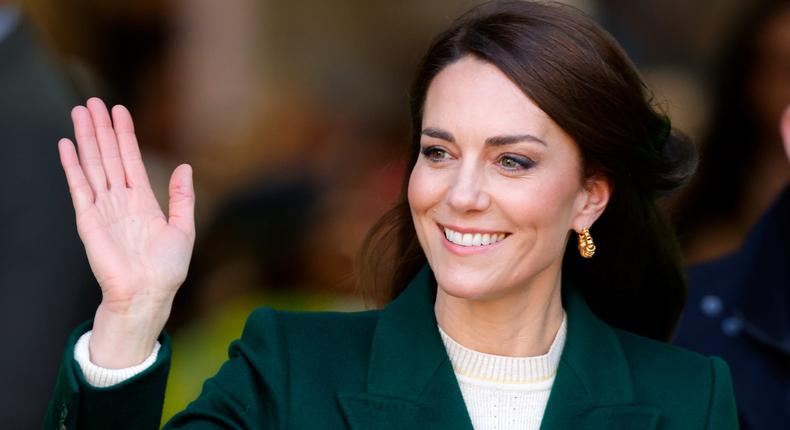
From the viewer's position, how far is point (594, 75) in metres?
2.97

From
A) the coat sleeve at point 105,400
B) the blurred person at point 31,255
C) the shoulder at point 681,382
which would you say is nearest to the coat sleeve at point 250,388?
the coat sleeve at point 105,400

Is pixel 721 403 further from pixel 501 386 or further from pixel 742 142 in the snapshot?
pixel 742 142

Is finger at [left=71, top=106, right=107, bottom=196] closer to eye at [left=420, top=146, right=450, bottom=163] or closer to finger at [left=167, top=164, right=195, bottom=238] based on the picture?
finger at [left=167, top=164, right=195, bottom=238]

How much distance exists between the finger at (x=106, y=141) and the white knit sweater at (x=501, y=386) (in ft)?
2.70

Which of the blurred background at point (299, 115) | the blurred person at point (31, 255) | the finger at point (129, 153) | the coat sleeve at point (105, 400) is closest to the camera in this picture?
the coat sleeve at point (105, 400)

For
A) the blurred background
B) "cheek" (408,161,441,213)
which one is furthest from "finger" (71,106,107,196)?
the blurred background

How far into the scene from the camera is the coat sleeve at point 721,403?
3.08 metres

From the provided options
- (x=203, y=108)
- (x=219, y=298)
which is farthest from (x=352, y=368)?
(x=203, y=108)

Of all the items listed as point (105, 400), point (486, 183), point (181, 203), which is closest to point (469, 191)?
point (486, 183)

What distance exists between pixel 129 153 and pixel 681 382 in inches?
52.1

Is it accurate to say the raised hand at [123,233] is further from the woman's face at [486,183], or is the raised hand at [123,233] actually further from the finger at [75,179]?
the woman's face at [486,183]

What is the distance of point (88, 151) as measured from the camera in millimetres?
2734

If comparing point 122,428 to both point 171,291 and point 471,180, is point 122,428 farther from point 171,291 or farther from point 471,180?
point 471,180

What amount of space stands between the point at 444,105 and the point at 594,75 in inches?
12.9
